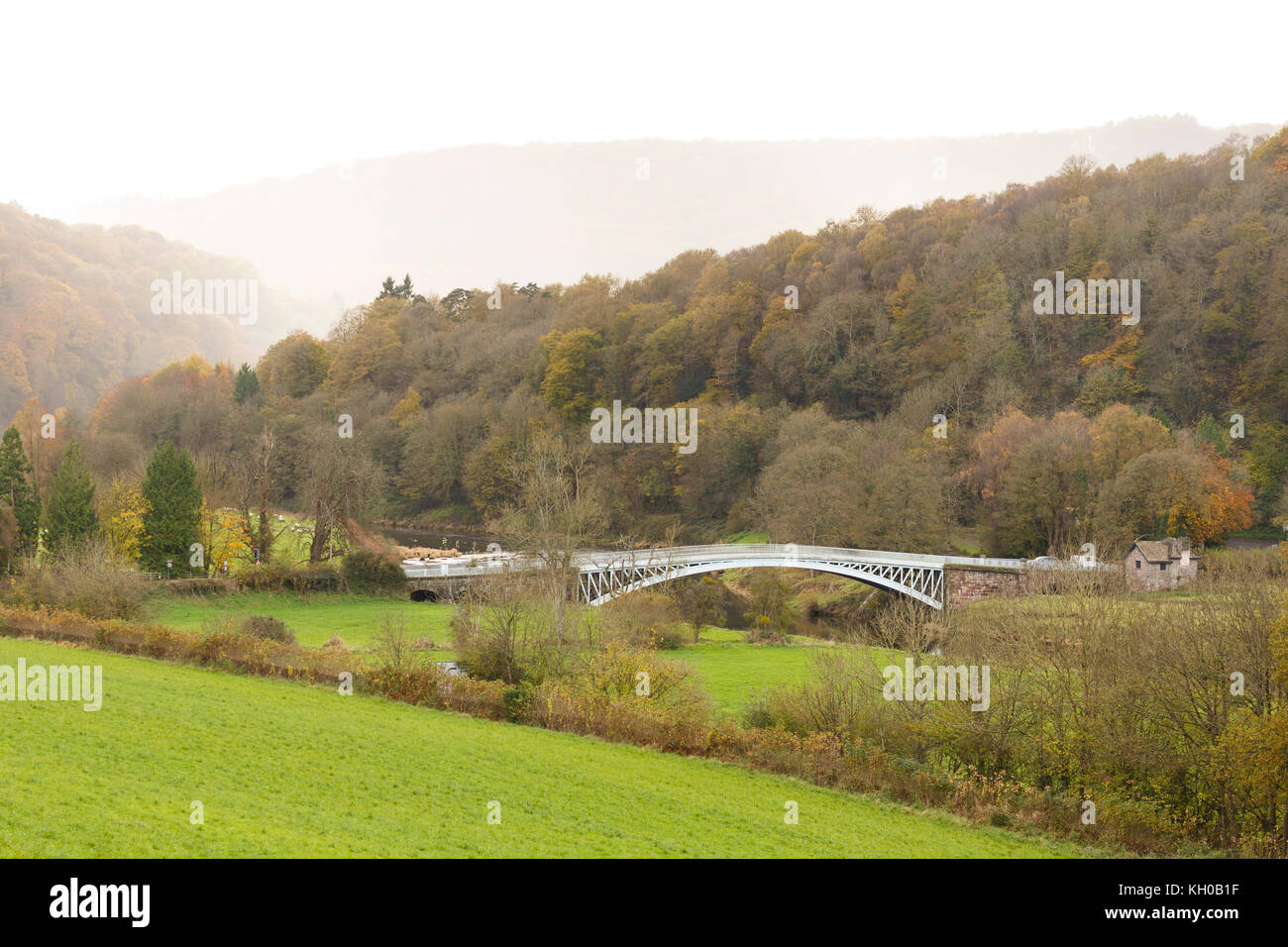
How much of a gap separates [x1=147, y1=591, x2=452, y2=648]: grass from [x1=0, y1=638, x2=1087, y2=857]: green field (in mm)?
14663

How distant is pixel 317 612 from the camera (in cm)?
4628

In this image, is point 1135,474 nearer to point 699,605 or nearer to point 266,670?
point 699,605

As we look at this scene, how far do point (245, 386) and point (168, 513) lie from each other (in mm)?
73575

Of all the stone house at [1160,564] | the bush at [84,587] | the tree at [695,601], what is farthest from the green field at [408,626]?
the stone house at [1160,564]

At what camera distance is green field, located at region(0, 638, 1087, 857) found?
1509cm

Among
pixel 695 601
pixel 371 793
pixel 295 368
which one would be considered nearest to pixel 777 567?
pixel 695 601

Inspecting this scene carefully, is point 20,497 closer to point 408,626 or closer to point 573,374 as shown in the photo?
point 408,626

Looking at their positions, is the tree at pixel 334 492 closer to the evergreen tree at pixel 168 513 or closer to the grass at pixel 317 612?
the grass at pixel 317 612

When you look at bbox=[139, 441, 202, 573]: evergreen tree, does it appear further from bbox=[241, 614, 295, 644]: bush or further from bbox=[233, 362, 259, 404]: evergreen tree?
bbox=[233, 362, 259, 404]: evergreen tree

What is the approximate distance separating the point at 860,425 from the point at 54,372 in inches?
4776
